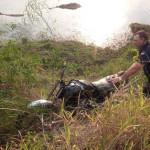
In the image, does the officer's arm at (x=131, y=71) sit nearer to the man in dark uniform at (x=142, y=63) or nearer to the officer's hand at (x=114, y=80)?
the man in dark uniform at (x=142, y=63)

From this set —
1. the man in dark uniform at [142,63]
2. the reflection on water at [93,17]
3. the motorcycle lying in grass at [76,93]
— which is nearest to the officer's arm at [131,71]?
the man in dark uniform at [142,63]

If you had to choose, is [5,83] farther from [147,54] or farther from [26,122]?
[147,54]

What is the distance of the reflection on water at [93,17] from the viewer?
12266mm

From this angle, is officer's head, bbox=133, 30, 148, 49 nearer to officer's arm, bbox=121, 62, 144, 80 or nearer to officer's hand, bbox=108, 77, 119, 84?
officer's arm, bbox=121, 62, 144, 80

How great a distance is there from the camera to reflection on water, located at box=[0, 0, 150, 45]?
12266mm

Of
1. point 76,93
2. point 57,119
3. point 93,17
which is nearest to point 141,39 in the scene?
point 76,93

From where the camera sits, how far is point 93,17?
15.0 m

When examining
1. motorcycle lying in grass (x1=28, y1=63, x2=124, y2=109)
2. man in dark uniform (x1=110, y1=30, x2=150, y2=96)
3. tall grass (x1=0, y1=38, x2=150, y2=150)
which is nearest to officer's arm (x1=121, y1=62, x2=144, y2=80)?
man in dark uniform (x1=110, y1=30, x2=150, y2=96)

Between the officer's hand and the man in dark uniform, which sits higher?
the man in dark uniform

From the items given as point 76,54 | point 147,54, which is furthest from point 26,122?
point 76,54

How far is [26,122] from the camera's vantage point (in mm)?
3307

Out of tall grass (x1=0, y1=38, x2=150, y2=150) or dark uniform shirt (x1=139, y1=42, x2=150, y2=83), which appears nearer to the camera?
tall grass (x1=0, y1=38, x2=150, y2=150)

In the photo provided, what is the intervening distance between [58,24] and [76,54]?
9.33 feet

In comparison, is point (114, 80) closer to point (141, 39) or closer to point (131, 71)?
point (131, 71)
